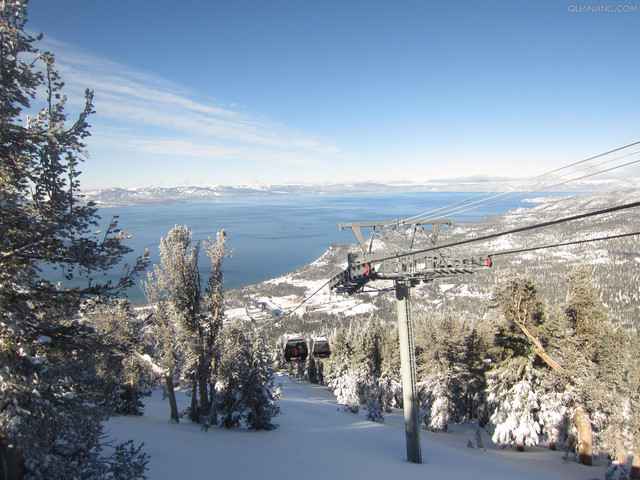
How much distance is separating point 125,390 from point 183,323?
742cm

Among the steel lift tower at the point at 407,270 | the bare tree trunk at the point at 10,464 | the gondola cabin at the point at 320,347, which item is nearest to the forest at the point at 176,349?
the bare tree trunk at the point at 10,464

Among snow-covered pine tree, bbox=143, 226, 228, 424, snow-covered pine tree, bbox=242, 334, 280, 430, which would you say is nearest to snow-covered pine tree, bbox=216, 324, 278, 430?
snow-covered pine tree, bbox=242, 334, 280, 430

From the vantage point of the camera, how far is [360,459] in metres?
13.3

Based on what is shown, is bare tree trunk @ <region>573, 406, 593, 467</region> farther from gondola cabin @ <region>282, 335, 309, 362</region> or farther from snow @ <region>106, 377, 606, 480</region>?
gondola cabin @ <region>282, 335, 309, 362</region>

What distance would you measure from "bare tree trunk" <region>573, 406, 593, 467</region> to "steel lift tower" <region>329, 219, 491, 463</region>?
27.4ft

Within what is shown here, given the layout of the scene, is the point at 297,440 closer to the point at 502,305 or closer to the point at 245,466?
the point at 245,466

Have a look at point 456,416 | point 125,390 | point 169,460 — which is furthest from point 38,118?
point 456,416

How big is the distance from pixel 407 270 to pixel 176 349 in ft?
37.3

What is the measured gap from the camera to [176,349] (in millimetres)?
16578

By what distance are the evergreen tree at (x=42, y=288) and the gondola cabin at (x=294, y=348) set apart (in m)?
12.4

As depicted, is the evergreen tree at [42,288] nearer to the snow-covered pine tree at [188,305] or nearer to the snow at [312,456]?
the snow at [312,456]

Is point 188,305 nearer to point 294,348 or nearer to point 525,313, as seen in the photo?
point 294,348

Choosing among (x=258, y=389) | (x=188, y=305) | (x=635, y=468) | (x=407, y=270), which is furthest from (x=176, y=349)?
(x=635, y=468)

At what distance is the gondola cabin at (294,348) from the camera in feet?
62.0
